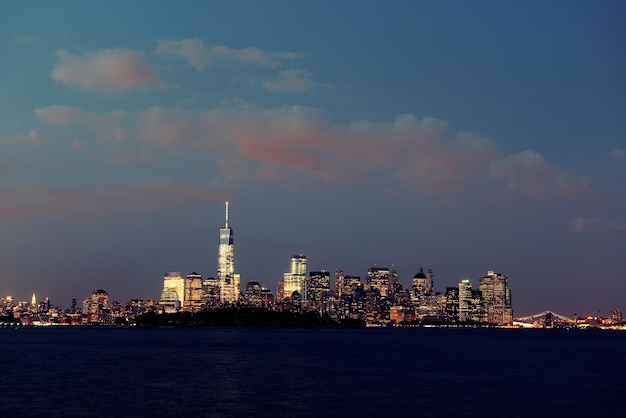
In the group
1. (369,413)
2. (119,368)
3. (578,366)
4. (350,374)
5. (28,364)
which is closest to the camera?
(369,413)

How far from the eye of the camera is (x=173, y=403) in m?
69.7

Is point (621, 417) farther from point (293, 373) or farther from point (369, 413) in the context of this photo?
point (293, 373)

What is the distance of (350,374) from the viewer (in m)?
101

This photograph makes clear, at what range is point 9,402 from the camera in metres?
69.9

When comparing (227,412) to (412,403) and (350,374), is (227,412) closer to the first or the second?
(412,403)

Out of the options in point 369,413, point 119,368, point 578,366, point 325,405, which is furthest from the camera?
point 578,366

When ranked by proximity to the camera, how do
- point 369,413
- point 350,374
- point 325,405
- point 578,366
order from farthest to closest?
point 578,366 → point 350,374 → point 325,405 → point 369,413

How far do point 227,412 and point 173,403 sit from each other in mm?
7672

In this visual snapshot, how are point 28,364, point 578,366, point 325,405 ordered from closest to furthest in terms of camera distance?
point 325,405 < point 28,364 < point 578,366

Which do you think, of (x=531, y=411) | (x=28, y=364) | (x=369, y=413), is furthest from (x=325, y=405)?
(x=28, y=364)

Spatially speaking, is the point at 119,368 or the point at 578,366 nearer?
the point at 119,368

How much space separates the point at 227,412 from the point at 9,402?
2187 centimetres

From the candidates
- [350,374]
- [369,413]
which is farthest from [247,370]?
[369,413]

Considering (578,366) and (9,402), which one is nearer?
(9,402)
